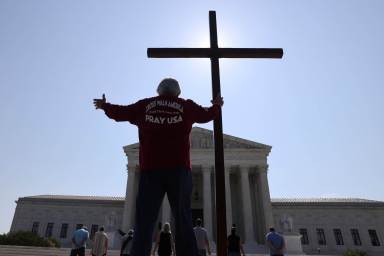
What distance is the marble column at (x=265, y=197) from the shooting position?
3684 cm

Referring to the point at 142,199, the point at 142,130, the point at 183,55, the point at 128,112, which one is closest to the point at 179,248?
the point at 142,199

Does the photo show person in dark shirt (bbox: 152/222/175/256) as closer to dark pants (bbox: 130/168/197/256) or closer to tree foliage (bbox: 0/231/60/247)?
dark pants (bbox: 130/168/197/256)

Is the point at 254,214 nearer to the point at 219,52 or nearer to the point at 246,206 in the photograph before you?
the point at 246,206

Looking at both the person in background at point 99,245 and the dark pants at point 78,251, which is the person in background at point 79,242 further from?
the person in background at point 99,245

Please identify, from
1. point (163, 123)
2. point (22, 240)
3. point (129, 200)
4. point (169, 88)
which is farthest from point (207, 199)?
point (163, 123)

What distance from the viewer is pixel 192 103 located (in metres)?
3.40

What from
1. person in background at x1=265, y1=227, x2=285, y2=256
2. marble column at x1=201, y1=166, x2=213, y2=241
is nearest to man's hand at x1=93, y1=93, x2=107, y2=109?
person in background at x1=265, y1=227, x2=285, y2=256

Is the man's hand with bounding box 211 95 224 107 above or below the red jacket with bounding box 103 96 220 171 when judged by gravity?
above

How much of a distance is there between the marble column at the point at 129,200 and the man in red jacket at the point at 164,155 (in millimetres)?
35246

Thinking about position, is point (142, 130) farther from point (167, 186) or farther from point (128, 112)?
point (167, 186)

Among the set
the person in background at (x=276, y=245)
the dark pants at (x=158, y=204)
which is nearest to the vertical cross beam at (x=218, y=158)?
the dark pants at (x=158, y=204)

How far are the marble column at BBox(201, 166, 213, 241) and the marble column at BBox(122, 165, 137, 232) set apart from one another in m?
8.98

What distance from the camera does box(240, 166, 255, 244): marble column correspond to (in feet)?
116

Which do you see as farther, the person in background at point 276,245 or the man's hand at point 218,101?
the person in background at point 276,245
